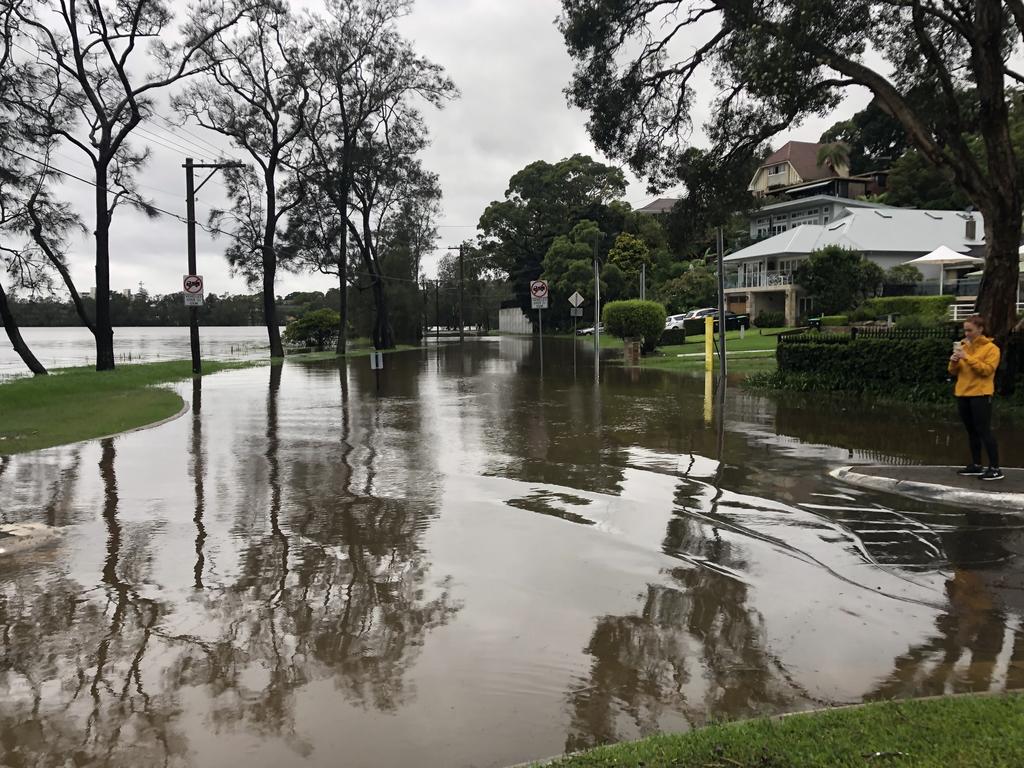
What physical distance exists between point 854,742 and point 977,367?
6.00m

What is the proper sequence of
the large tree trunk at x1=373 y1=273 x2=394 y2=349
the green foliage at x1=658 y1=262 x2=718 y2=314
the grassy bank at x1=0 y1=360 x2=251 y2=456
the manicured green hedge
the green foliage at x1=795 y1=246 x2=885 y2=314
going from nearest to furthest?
1. the grassy bank at x1=0 y1=360 x2=251 y2=456
2. the manicured green hedge
3. the green foliage at x1=795 y1=246 x2=885 y2=314
4. the large tree trunk at x1=373 y1=273 x2=394 y2=349
5. the green foliage at x1=658 y1=262 x2=718 y2=314

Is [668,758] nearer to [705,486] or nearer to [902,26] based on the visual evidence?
[705,486]

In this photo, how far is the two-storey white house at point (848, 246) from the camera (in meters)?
47.6

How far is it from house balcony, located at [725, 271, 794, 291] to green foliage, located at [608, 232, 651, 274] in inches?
379

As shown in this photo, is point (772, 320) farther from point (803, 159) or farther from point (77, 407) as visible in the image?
point (803, 159)

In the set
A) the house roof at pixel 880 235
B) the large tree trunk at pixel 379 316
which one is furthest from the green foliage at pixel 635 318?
the house roof at pixel 880 235

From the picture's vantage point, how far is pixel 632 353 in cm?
2964

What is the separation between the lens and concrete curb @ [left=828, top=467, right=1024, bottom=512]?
7.37m

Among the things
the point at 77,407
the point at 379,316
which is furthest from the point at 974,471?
the point at 379,316

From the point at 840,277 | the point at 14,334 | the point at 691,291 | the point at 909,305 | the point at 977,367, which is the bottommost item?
the point at 977,367

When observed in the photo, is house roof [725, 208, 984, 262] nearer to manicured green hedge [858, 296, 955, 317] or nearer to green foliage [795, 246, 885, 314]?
green foliage [795, 246, 885, 314]

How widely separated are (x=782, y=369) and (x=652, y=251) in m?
49.2

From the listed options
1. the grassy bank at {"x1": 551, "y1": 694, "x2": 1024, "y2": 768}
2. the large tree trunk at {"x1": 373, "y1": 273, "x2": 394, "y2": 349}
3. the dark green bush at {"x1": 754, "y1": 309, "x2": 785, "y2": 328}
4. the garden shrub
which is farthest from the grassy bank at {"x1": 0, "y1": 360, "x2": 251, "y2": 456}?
the dark green bush at {"x1": 754, "y1": 309, "x2": 785, "y2": 328}

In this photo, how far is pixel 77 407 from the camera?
16953mm
